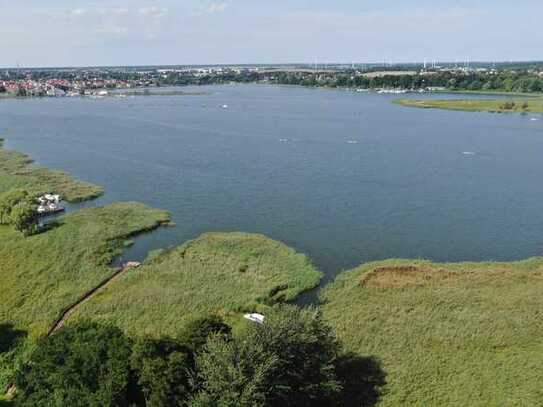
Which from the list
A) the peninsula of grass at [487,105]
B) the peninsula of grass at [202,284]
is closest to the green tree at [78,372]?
the peninsula of grass at [202,284]

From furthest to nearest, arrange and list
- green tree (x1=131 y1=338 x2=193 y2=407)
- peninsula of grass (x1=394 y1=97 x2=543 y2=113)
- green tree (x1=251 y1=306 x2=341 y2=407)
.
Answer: peninsula of grass (x1=394 y1=97 x2=543 y2=113) < green tree (x1=251 y1=306 x2=341 y2=407) < green tree (x1=131 y1=338 x2=193 y2=407)

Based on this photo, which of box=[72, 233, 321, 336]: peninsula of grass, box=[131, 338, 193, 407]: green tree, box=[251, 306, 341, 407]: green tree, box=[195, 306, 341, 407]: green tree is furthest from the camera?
box=[72, 233, 321, 336]: peninsula of grass

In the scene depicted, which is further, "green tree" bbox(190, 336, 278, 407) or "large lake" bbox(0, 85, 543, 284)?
"large lake" bbox(0, 85, 543, 284)

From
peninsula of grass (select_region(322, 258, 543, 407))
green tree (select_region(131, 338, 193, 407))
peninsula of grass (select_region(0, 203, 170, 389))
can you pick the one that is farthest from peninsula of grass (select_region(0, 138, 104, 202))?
green tree (select_region(131, 338, 193, 407))

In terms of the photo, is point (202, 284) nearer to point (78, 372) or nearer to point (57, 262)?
point (57, 262)

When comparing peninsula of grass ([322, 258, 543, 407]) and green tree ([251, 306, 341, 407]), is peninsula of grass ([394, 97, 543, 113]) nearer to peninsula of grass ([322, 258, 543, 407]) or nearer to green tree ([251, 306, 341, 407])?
peninsula of grass ([322, 258, 543, 407])
